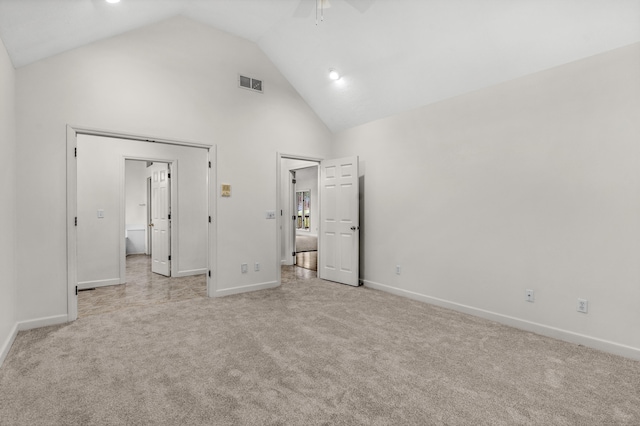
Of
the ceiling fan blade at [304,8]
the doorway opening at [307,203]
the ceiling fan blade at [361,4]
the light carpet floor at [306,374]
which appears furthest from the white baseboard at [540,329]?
the doorway opening at [307,203]

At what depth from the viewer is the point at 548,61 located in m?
3.05

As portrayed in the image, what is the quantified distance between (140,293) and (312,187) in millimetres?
9000

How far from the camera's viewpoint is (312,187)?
42.8 ft

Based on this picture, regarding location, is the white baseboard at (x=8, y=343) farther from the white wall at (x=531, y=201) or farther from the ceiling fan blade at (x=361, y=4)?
the ceiling fan blade at (x=361, y=4)

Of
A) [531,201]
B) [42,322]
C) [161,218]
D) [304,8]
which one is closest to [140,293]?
[42,322]

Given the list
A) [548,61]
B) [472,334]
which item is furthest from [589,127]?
[472,334]

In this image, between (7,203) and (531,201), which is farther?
(531,201)

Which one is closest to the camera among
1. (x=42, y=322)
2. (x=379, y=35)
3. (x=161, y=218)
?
(x=42, y=322)

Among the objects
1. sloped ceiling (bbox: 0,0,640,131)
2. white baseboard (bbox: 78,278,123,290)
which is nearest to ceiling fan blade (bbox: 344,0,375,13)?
sloped ceiling (bbox: 0,0,640,131)

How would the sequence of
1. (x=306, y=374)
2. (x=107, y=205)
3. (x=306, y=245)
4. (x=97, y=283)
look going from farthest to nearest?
(x=306, y=245) → (x=107, y=205) → (x=97, y=283) → (x=306, y=374)

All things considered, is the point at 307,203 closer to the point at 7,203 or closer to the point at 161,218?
the point at 161,218

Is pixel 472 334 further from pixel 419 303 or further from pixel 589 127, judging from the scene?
pixel 589 127

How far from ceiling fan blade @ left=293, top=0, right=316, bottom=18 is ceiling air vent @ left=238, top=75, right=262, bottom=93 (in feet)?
3.71

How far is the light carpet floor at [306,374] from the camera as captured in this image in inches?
74.6
